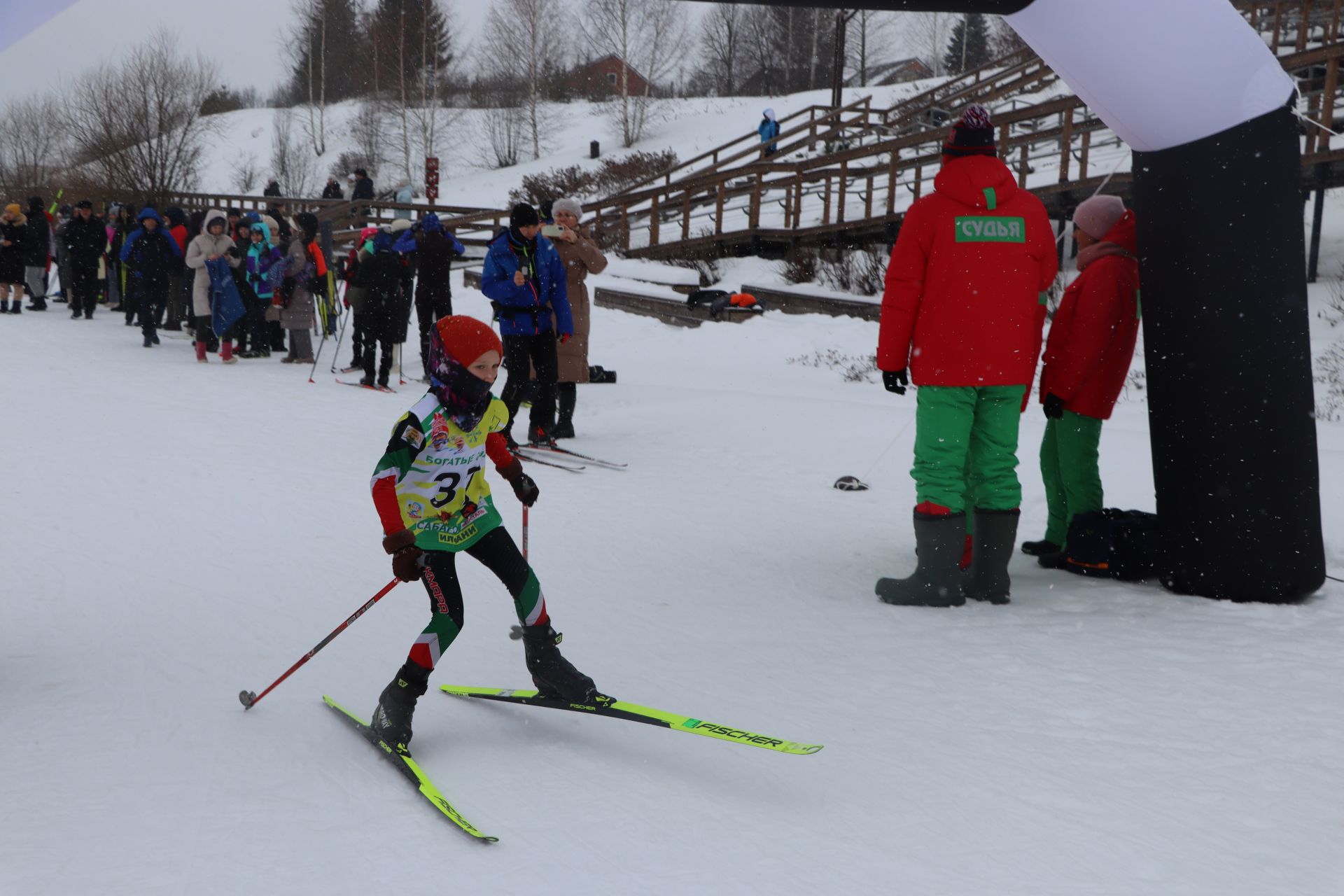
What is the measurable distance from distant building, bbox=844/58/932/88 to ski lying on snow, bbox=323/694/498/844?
5567cm

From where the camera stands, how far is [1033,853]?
264 centimetres

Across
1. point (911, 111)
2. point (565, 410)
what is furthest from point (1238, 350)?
point (911, 111)

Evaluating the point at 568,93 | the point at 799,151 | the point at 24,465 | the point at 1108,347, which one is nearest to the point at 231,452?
the point at 24,465

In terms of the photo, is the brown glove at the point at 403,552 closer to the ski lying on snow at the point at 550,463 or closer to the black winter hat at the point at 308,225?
the ski lying on snow at the point at 550,463

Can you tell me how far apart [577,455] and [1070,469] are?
343 cm

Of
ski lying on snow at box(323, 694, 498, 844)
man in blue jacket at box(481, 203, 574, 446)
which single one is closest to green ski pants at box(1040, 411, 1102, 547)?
ski lying on snow at box(323, 694, 498, 844)

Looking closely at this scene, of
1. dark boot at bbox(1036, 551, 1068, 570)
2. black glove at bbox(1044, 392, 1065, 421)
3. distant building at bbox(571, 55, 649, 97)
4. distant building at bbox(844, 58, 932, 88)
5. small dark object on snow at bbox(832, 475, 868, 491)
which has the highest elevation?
distant building at bbox(844, 58, 932, 88)

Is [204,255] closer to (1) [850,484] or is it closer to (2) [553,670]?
(1) [850,484]

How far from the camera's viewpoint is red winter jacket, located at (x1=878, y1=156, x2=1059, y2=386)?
4367 mm

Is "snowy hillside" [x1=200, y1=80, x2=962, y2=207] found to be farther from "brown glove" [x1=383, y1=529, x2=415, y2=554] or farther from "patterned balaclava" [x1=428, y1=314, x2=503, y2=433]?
"brown glove" [x1=383, y1=529, x2=415, y2=554]

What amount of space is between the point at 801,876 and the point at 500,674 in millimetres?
1651

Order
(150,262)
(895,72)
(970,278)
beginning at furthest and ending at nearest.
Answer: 1. (895,72)
2. (150,262)
3. (970,278)

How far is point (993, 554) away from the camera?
15.1ft

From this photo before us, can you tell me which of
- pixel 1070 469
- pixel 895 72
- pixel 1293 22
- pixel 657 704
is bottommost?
pixel 657 704
